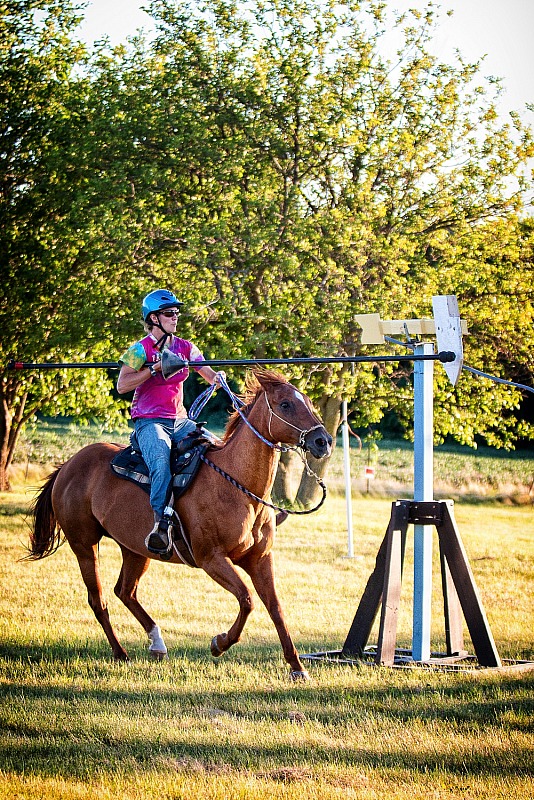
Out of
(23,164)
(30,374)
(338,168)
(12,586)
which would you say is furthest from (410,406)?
(12,586)

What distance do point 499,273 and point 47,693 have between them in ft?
54.3

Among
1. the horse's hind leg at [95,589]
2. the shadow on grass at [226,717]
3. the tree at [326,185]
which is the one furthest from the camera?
the tree at [326,185]

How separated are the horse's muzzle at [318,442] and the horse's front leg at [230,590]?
1172 mm

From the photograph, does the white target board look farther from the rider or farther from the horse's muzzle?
the rider

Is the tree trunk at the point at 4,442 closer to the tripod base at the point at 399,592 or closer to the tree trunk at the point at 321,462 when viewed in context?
the tree trunk at the point at 321,462

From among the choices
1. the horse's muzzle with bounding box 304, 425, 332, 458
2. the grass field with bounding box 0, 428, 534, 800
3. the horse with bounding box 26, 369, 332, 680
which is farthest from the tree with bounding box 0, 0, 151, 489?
the horse's muzzle with bounding box 304, 425, 332, 458

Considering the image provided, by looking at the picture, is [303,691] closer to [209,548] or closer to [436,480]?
[209,548]

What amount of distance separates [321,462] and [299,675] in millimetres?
15307

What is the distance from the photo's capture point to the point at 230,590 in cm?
730

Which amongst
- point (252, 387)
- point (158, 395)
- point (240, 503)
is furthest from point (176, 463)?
point (252, 387)

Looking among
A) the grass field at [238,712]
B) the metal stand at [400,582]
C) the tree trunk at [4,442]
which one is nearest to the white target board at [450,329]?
the metal stand at [400,582]

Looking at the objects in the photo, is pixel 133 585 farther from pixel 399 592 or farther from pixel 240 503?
pixel 399 592

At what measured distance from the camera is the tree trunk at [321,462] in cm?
2294

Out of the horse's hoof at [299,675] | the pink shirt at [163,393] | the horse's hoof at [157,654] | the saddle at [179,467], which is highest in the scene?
the pink shirt at [163,393]
